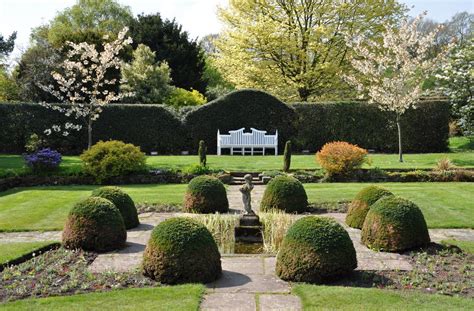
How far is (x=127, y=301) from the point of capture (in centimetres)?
567

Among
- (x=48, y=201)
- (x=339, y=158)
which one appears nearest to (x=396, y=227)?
(x=339, y=158)

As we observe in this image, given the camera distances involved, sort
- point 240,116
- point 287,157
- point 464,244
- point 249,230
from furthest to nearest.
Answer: point 240,116, point 287,157, point 249,230, point 464,244

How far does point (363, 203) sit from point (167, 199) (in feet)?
17.1

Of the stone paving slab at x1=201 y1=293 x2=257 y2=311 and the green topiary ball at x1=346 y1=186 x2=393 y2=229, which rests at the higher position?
the green topiary ball at x1=346 y1=186 x2=393 y2=229

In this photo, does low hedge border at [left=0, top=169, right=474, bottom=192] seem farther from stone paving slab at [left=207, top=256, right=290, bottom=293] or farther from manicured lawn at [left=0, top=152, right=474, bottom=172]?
stone paving slab at [left=207, top=256, right=290, bottom=293]

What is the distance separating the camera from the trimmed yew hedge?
76.0ft

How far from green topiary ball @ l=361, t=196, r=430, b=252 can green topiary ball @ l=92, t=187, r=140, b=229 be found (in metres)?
4.46

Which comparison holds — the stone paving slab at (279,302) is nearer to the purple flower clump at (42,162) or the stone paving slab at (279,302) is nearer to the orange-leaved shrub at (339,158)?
the orange-leaved shrub at (339,158)

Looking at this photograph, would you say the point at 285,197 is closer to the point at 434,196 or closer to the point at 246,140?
the point at 434,196

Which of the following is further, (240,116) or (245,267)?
(240,116)

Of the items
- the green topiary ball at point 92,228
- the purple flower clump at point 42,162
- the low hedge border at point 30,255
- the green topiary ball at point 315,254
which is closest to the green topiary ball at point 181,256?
the green topiary ball at point 315,254

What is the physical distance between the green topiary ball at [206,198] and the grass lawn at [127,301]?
16.4ft

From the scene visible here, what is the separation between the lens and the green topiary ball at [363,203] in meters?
9.46

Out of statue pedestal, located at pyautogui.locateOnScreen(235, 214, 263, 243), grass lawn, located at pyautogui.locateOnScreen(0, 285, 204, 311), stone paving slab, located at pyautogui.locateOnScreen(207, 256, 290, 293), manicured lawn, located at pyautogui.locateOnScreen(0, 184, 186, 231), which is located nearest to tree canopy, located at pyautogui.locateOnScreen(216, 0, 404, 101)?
manicured lawn, located at pyautogui.locateOnScreen(0, 184, 186, 231)
